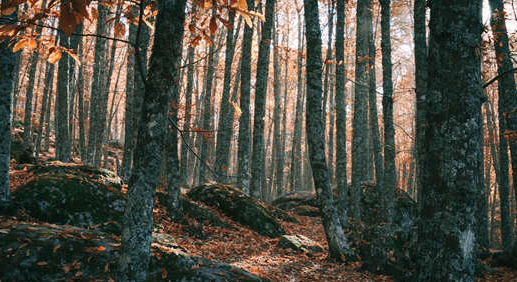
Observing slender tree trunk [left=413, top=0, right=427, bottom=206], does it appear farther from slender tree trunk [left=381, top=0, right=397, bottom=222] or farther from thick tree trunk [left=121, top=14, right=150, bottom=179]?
thick tree trunk [left=121, top=14, right=150, bottom=179]

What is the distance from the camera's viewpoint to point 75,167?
8.09m

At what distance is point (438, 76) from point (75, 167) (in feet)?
27.6

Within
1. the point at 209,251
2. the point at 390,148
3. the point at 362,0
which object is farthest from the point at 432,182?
the point at 362,0

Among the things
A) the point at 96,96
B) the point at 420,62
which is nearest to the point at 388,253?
the point at 420,62

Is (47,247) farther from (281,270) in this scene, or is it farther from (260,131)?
(260,131)

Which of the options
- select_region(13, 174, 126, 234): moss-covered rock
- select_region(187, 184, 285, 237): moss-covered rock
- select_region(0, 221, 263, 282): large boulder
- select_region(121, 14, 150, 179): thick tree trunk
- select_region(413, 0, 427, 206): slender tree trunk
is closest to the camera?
select_region(0, 221, 263, 282): large boulder

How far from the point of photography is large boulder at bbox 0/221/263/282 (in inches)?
124

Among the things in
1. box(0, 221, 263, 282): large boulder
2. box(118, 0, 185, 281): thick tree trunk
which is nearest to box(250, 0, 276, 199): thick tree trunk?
box(0, 221, 263, 282): large boulder

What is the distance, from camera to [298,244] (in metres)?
7.67

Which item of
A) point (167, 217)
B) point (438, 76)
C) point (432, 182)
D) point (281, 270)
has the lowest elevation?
point (281, 270)

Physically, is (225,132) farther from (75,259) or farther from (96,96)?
(75,259)

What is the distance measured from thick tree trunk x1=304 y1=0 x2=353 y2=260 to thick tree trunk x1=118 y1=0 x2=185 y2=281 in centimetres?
489

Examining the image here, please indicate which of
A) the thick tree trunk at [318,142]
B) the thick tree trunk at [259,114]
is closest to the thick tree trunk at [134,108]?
the thick tree trunk at [318,142]

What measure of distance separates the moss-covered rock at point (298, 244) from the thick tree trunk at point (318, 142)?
32.7 inches
